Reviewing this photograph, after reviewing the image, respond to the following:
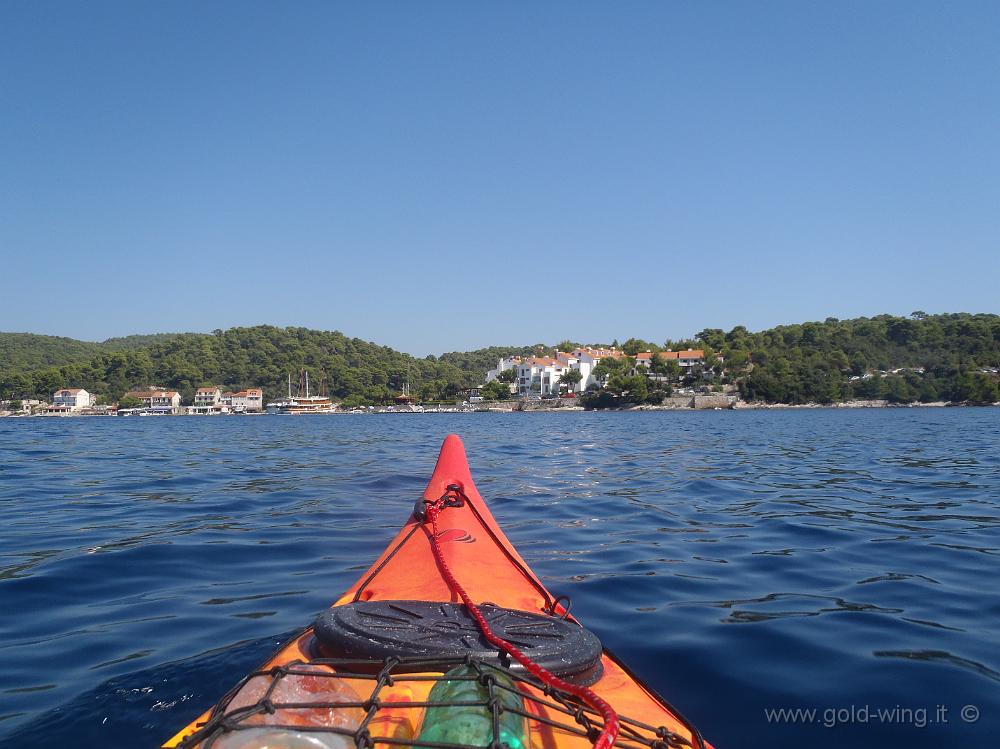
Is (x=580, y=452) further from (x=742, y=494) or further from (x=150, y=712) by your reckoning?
(x=150, y=712)

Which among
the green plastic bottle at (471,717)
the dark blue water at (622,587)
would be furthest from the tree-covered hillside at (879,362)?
the green plastic bottle at (471,717)

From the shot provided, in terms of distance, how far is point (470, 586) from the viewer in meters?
3.31

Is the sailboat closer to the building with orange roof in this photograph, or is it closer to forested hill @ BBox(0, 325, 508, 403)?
forested hill @ BBox(0, 325, 508, 403)

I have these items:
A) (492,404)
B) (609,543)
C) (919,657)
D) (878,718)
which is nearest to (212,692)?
(878,718)

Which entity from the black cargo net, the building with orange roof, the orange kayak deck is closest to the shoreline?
the building with orange roof

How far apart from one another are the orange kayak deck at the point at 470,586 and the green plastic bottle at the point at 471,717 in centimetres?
10

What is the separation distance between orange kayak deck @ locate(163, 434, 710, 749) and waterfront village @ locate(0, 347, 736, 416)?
83.1 metres

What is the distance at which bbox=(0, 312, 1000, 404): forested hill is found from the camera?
82.1 m

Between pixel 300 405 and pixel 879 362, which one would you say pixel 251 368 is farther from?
pixel 879 362

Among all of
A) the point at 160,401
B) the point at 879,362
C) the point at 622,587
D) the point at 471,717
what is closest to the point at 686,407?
the point at 879,362

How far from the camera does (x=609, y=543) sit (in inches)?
256

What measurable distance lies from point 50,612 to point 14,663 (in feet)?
3.17

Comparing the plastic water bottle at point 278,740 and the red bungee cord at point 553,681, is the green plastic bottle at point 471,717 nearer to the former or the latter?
the red bungee cord at point 553,681

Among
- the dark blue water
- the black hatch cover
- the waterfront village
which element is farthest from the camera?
the waterfront village
